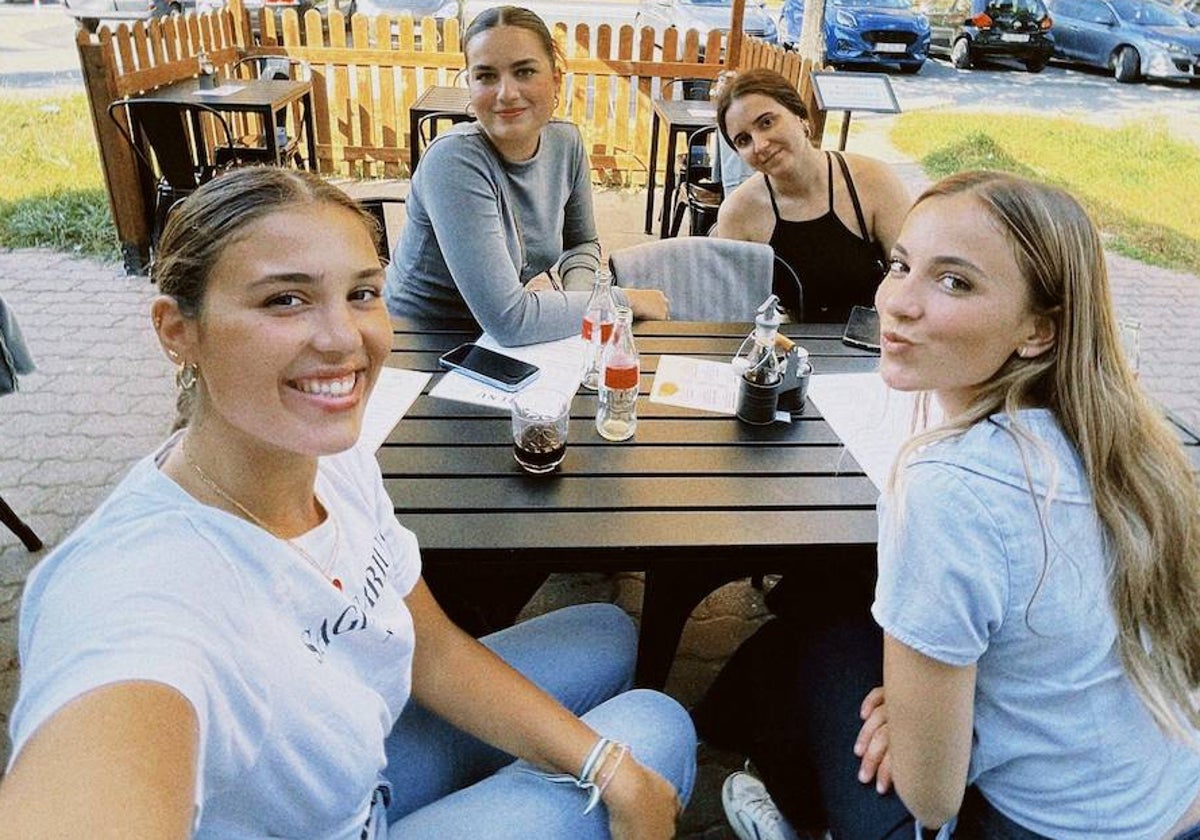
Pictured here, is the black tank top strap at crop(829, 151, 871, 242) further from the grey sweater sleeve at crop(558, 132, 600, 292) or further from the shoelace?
the shoelace

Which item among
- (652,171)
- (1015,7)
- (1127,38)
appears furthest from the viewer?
(1015,7)

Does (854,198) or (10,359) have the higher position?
(854,198)

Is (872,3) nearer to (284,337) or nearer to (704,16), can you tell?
(704,16)

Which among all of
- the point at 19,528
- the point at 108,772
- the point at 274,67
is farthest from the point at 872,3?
the point at 108,772

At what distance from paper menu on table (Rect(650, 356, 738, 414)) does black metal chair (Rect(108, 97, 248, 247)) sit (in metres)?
3.57

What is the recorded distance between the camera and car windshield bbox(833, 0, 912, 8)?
12086mm

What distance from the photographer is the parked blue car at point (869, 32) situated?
1178cm

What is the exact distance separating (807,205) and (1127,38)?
1266cm

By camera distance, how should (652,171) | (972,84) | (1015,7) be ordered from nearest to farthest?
(652,171)
(972,84)
(1015,7)

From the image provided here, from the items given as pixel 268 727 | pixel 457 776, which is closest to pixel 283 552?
pixel 268 727

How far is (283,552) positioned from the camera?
103cm

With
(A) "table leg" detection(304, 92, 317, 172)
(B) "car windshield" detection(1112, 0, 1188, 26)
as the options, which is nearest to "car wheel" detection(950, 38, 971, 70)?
(B) "car windshield" detection(1112, 0, 1188, 26)

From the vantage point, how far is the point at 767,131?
2873 millimetres

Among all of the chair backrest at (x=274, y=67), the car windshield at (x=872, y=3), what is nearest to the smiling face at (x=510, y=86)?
the chair backrest at (x=274, y=67)
